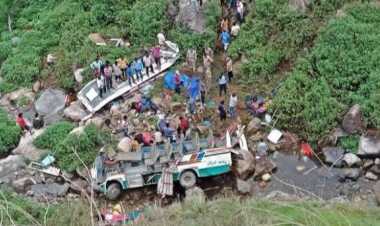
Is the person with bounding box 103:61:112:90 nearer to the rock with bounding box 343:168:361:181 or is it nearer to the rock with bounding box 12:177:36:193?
the rock with bounding box 12:177:36:193

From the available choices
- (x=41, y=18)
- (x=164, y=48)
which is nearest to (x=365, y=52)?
(x=164, y=48)

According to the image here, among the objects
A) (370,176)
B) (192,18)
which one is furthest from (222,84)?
(370,176)

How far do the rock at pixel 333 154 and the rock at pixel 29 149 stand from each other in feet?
25.3

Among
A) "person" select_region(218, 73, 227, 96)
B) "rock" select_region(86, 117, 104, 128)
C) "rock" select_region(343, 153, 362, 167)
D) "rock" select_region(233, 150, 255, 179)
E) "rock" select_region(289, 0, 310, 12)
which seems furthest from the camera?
"rock" select_region(289, 0, 310, 12)

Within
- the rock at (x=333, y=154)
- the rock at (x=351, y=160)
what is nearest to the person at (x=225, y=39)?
the rock at (x=333, y=154)

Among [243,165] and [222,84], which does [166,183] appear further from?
[222,84]

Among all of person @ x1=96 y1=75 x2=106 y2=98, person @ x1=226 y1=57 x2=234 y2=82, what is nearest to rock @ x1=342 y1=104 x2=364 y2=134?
person @ x1=226 y1=57 x2=234 y2=82

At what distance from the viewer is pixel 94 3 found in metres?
23.4

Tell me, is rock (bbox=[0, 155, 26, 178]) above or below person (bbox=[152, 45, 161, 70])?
below

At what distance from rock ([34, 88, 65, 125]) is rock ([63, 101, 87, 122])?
343 millimetres

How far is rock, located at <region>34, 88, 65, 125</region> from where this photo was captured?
2048 cm

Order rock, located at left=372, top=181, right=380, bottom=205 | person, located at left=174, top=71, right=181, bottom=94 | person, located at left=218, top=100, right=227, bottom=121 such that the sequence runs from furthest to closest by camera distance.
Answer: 1. person, located at left=174, top=71, right=181, bottom=94
2. person, located at left=218, top=100, right=227, bottom=121
3. rock, located at left=372, top=181, right=380, bottom=205

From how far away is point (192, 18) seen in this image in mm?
21484

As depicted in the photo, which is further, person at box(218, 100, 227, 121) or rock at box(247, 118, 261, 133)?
person at box(218, 100, 227, 121)
